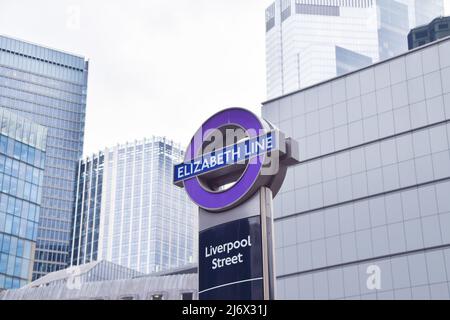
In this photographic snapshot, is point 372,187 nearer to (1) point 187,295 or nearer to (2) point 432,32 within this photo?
(1) point 187,295

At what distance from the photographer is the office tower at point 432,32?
192 m

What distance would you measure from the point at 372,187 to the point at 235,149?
34598 mm

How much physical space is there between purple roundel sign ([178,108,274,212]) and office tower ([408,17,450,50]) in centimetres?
16706

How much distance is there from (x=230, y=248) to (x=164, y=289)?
5878 centimetres

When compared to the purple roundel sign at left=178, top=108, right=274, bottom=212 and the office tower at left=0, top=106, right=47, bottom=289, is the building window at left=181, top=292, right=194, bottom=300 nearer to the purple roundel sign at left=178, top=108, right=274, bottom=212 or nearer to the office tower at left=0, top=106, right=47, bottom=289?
the office tower at left=0, top=106, right=47, bottom=289

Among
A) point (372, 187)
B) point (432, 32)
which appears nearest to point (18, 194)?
point (372, 187)

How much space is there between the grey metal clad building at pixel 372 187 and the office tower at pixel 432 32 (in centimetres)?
13114

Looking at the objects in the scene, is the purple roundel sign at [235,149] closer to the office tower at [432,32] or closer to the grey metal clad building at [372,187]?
the grey metal clad building at [372,187]

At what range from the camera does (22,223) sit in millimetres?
116750

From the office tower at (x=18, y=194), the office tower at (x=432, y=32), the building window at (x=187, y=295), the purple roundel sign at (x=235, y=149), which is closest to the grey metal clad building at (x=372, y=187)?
the building window at (x=187, y=295)

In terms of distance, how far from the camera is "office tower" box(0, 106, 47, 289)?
11319cm

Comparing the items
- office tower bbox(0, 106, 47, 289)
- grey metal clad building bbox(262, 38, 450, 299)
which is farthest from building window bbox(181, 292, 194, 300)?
office tower bbox(0, 106, 47, 289)

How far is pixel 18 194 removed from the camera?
382ft
